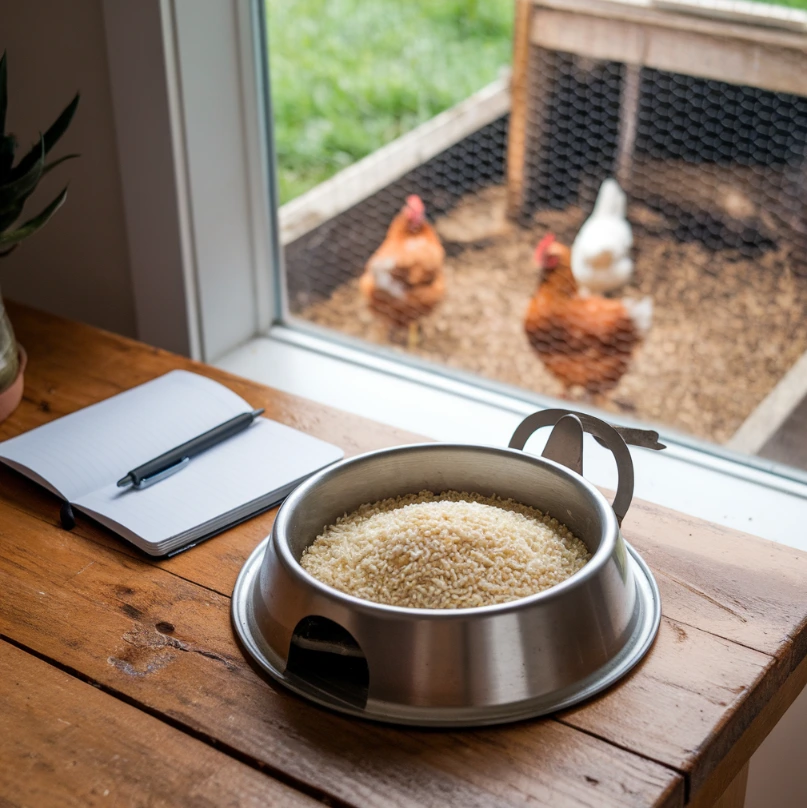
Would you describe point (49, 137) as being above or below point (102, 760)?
above

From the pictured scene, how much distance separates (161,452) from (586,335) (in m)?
1.25

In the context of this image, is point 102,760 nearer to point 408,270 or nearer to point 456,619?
point 456,619

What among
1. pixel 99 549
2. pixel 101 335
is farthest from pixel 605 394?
pixel 99 549

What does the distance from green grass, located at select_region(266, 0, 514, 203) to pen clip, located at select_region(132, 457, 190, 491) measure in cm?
215

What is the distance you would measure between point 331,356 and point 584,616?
0.81 metres

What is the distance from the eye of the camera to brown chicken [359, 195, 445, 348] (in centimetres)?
230

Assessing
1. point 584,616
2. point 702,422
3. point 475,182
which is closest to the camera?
point 584,616

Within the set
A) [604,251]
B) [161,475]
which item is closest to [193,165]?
[161,475]

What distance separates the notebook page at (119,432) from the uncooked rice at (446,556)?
276 millimetres

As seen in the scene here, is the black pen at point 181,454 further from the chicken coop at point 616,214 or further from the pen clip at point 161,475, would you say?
the chicken coop at point 616,214

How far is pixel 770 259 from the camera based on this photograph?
270 cm

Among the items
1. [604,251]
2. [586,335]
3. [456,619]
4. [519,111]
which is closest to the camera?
[456,619]

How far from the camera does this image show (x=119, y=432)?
102 centimetres

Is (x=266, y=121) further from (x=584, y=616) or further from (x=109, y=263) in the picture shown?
(x=584, y=616)
